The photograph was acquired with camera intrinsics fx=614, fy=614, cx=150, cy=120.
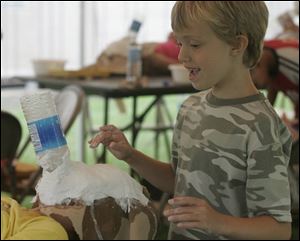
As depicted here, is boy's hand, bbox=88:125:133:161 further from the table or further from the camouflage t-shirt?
the table

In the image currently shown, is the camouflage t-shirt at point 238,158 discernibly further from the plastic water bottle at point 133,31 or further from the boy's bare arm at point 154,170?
the plastic water bottle at point 133,31

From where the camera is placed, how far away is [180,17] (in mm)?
732

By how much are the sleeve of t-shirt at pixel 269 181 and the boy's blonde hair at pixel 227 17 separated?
14cm

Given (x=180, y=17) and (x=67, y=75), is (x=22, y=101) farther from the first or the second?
(x=67, y=75)

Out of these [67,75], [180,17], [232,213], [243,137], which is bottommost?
[67,75]

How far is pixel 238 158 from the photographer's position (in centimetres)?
81

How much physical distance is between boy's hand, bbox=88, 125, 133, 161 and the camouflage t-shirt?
0.10 meters

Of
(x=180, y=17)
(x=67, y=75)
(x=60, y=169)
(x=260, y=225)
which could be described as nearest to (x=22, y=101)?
(x=60, y=169)

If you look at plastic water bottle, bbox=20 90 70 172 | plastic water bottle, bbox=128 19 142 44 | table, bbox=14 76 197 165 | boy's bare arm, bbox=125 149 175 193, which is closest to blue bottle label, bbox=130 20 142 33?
plastic water bottle, bbox=128 19 142 44

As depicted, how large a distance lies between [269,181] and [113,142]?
0.21 meters

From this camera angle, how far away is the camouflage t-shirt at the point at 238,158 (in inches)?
31.1

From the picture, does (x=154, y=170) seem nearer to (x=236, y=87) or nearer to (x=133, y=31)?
(x=236, y=87)

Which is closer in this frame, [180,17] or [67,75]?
[180,17]

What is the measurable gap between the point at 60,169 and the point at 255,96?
0.34 meters
